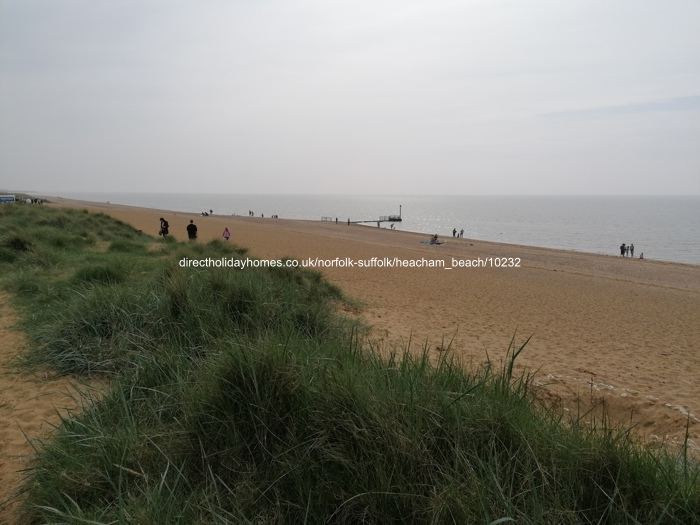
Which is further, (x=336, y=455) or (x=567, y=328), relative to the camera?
(x=567, y=328)

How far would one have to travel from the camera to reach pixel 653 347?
842 cm

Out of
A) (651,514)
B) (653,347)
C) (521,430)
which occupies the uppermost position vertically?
(521,430)

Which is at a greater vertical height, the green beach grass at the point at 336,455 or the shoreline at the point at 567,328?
the green beach grass at the point at 336,455

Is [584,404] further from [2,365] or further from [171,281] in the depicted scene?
[2,365]

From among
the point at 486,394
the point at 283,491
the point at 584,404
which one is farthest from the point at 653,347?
the point at 283,491

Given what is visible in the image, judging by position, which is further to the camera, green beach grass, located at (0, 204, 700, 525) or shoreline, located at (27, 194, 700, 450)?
shoreline, located at (27, 194, 700, 450)

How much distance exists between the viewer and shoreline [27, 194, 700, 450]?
5246mm

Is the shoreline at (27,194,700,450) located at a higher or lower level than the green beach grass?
lower

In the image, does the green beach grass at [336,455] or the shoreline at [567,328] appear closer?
the green beach grass at [336,455]

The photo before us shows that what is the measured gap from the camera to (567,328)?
31.5 ft

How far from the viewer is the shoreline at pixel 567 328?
207 inches

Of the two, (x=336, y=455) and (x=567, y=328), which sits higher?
(x=336, y=455)

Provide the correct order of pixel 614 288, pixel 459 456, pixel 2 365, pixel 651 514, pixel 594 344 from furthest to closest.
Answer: pixel 614 288
pixel 594 344
pixel 2 365
pixel 459 456
pixel 651 514

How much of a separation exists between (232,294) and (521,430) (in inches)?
155
